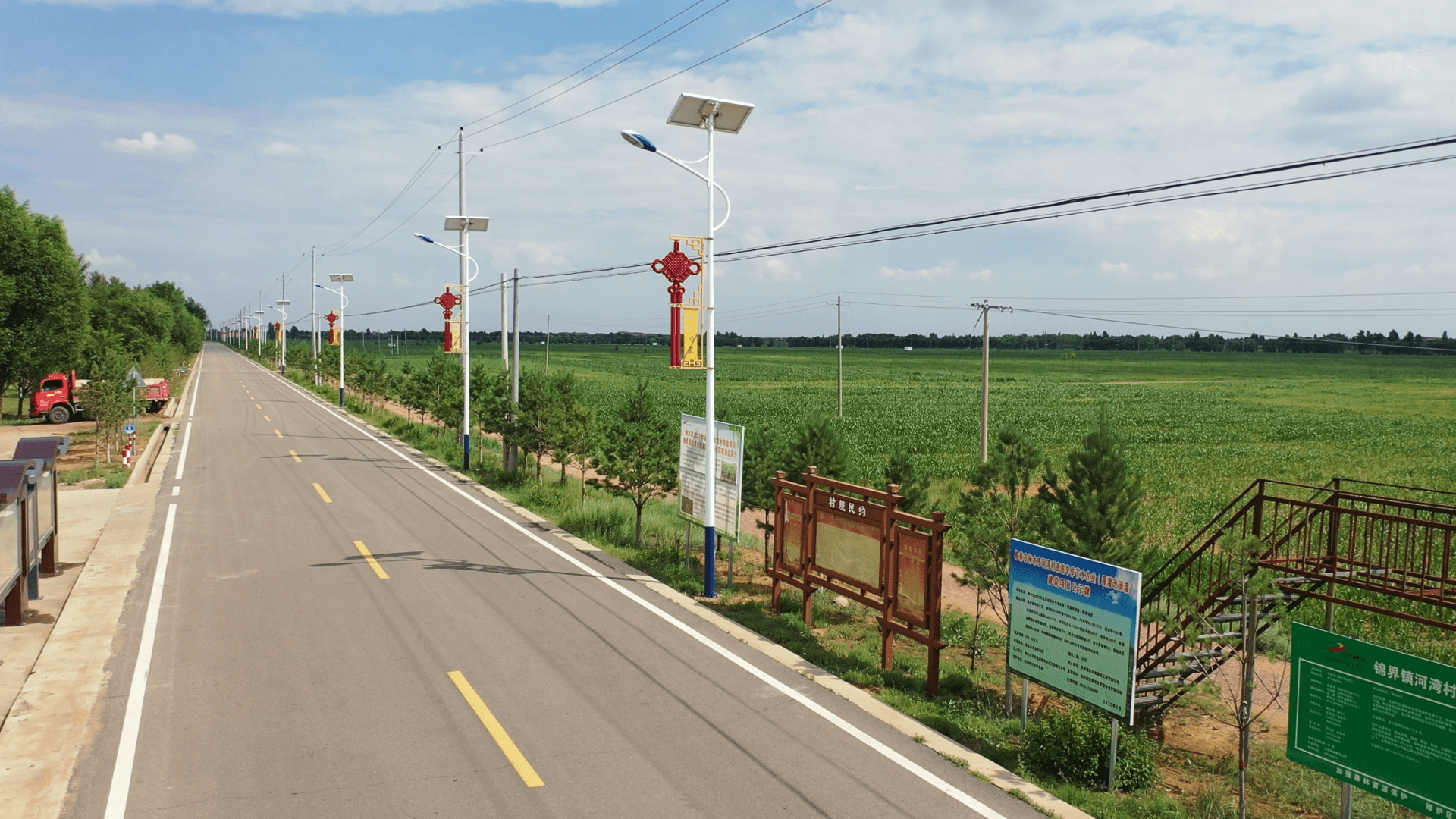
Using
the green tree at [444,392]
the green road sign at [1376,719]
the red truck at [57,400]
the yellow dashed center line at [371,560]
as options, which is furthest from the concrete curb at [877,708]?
the red truck at [57,400]

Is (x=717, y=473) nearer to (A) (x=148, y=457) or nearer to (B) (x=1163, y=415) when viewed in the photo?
(A) (x=148, y=457)

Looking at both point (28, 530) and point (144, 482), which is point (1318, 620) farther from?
point (144, 482)

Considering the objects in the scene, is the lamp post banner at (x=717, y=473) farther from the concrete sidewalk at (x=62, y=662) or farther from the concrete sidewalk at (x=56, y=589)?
the concrete sidewalk at (x=56, y=589)

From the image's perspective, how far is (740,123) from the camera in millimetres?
14367

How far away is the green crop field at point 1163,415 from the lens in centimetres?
3494

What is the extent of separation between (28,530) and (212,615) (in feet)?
9.29

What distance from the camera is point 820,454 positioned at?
17.5m

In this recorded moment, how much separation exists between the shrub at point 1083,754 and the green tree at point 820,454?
8745mm

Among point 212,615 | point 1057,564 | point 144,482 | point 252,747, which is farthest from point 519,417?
point 1057,564

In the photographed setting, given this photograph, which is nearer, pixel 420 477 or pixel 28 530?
pixel 28 530

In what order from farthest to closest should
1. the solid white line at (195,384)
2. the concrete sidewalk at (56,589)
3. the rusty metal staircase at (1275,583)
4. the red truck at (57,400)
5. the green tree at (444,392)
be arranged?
the solid white line at (195,384)
the red truck at (57,400)
the green tree at (444,392)
the concrete sidewalk at (56,589)
the rusty metal staircase at (1275,583)

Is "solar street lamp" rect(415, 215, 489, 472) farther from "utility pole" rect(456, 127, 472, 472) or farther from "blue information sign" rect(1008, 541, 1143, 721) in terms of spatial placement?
"blue information sign" rect(1008, 541, 1143, 721)

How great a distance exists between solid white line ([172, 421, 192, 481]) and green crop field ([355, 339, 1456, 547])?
19.2 meters

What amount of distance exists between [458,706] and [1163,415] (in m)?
62.3
